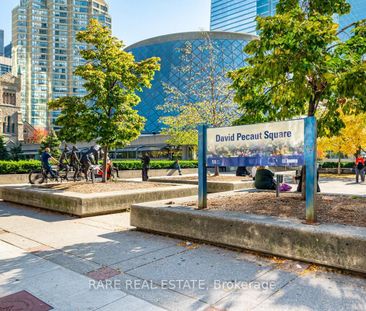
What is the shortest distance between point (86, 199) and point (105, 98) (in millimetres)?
4708

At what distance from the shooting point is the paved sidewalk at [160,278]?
3.56 metres

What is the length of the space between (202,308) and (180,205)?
3.69m

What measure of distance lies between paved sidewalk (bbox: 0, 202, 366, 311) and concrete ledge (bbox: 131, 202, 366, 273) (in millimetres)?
174

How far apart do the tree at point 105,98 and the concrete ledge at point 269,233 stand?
234 inches

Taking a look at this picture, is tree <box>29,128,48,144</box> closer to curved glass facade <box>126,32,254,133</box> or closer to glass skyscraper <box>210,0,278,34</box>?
curved glass facade <box>126,32,254,133</box>

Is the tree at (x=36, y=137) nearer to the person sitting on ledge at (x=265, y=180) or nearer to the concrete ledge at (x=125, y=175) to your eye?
the concrete ledge at (x=125, y=175)

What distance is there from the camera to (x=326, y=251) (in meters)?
4.42

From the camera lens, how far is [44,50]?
143 meters

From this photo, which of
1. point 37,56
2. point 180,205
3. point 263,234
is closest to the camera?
point 263,234

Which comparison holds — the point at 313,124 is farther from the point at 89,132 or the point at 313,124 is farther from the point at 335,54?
the point at 89,132

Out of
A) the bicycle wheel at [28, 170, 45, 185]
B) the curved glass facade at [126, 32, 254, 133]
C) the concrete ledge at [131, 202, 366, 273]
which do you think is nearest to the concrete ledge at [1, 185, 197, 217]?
the concrete ledge at [131, 202, 366, 273]

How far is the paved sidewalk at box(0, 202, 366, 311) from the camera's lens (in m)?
3.56

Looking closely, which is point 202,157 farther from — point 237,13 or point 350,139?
point 237,13

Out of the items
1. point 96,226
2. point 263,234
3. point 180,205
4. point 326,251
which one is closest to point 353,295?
point 326,251
